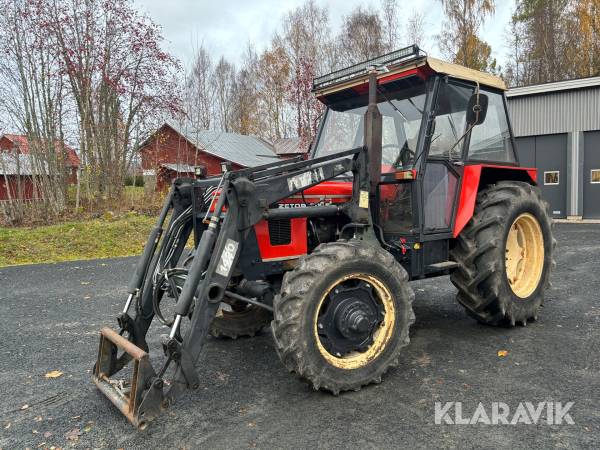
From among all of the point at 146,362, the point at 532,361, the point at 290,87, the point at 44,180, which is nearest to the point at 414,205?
the point at 532,361

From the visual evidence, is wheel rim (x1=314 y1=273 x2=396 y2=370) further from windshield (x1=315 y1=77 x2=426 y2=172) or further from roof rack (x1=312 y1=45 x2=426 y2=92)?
roof rack (x1=312 y1=45 x2=426 y2=92)

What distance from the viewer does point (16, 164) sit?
1407cm

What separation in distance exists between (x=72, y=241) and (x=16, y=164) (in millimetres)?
4414

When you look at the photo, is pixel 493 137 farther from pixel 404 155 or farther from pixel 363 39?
pixel 363 39

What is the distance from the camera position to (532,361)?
3.90 meters

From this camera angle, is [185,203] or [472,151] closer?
[185,203]

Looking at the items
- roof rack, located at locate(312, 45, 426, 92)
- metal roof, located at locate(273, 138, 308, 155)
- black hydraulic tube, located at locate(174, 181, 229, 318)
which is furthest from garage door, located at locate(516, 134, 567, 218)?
metal roof, located at locate(273, 138, 308, 155)

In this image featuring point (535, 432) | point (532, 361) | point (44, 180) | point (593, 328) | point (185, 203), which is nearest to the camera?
point (535, 432)

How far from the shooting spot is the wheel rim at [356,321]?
11.4 ft

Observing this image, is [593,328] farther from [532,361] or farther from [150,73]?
[150,73]

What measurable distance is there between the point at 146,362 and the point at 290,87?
22964 millimetres

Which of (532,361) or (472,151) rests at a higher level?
(472,151)

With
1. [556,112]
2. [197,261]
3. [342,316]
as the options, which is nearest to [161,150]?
[556,112]

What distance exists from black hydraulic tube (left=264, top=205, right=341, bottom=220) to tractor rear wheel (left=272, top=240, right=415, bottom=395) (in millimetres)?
439
